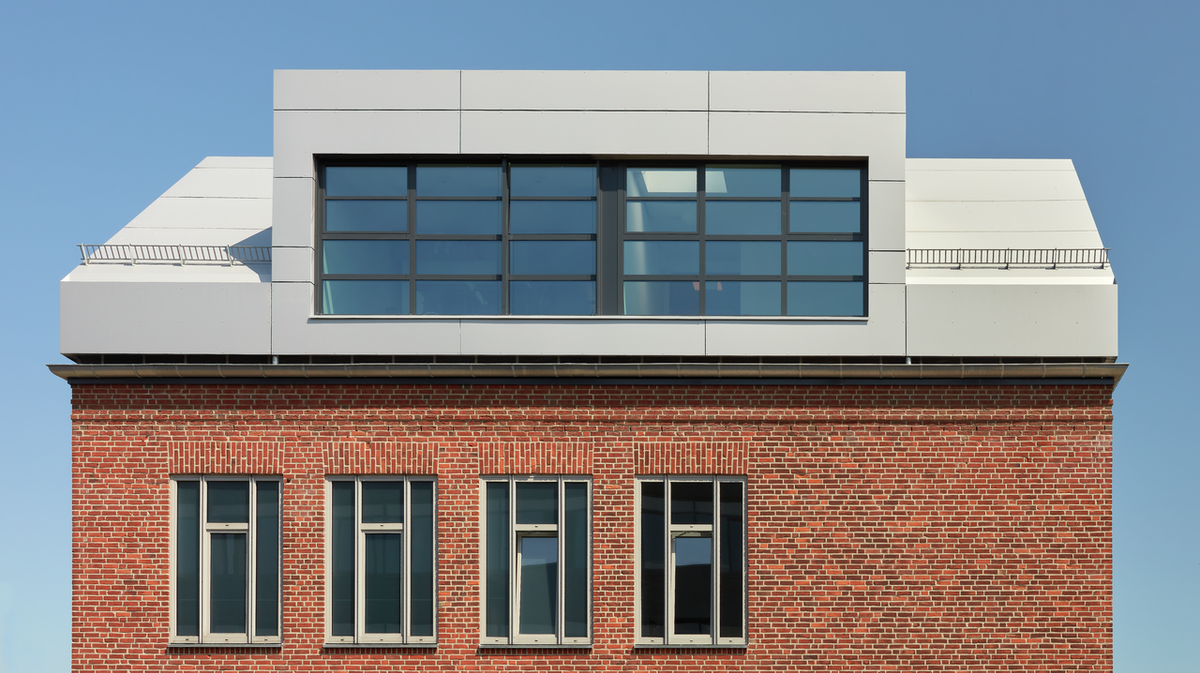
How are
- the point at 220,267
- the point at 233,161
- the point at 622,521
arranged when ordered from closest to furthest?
1. the point at 622,521
2. the point at 220,267
3. the point at 233,161

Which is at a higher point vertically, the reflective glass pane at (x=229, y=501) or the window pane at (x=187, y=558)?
the reflective glass pane at (x=229, y=501)

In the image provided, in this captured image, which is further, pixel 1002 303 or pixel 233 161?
pixel 233 161

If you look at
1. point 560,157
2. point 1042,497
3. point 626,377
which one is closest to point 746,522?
point 626,377

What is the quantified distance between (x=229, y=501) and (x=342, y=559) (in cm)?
171

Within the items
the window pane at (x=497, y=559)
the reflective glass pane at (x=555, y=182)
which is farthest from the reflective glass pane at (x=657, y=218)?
the window pane at (x=497, y=559)

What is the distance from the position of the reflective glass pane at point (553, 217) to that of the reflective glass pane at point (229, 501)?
4.99 meters

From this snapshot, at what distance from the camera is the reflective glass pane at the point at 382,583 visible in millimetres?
13117

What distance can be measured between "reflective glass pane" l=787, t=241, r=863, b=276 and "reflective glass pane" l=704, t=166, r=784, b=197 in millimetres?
838

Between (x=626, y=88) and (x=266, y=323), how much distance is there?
572 centimetres

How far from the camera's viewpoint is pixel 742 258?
531 inches

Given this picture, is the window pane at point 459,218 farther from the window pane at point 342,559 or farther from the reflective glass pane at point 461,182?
the window pane at point 342,559

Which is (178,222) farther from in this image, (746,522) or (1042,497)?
(1042,497)

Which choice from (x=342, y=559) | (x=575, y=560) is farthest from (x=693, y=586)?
(x=342, y=559)

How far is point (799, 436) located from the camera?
1311cm
